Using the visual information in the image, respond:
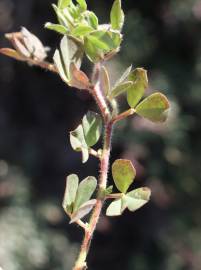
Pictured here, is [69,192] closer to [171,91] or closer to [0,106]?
[171,91]

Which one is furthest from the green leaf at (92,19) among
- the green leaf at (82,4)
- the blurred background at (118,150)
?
the blurred background at (118,150)

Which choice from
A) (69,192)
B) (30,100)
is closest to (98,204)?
(69,192)

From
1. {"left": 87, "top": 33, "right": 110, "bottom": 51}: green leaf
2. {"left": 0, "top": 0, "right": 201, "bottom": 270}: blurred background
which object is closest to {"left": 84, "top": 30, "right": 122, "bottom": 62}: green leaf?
{"left": 87, "top": 33, "right": 110, "bottom": 51}: green leaf

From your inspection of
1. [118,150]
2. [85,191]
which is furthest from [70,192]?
[118,150]

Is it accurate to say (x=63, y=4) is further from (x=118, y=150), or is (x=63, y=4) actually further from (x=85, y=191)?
(x=118, y=150)

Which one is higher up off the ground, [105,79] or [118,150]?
[105,79]
